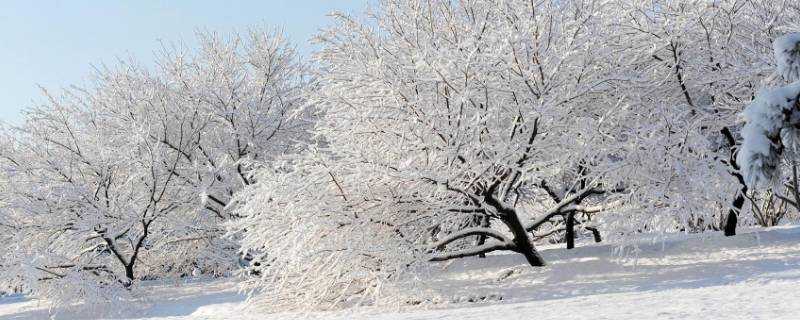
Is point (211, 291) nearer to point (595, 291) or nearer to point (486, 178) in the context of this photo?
point (486, 178)

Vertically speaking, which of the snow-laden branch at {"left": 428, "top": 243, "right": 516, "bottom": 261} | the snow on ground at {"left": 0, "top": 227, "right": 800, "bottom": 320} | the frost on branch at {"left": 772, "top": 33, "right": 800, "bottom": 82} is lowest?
the snow on ground at {"left": 0, "top": 227, "right": 800, "bottom": 320}

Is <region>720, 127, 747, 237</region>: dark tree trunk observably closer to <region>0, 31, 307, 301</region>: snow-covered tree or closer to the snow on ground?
the snow on ground

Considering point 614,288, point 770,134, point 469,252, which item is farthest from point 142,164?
point 770,134

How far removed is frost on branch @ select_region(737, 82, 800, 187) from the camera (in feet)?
24.9

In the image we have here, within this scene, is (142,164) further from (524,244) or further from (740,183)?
(740,183)

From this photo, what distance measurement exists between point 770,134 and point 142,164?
1600 centimetres

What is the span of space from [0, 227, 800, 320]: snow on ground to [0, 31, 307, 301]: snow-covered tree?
231 centimetres

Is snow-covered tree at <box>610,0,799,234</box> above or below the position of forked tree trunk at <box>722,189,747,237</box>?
above

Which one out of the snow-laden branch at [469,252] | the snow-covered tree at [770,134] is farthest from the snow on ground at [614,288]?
the snow-covered tree at [770,134]

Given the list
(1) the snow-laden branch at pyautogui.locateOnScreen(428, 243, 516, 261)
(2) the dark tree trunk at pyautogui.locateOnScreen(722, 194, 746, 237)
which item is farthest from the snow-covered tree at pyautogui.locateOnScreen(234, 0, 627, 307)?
(2) the dark tree trunk at pyautogui.locateOnScreen(722, 194, 746, 237)

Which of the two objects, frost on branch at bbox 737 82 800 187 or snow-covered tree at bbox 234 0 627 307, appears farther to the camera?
snow-covered tree at bbox 234 0 627 307

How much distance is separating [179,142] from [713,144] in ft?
49.0

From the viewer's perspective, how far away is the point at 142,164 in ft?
62.6

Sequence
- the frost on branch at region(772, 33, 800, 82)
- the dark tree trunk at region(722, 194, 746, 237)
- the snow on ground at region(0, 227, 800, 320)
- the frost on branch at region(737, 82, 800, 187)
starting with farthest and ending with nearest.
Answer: the dark tree trunk at region(722, 194, 746, 237) → the snow on ground at region(0, 227, 800, 320) → the frost on branch at region(772, 33, 800, 82) → the frost on branch at region(737, 82, 800, 187)
